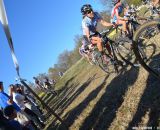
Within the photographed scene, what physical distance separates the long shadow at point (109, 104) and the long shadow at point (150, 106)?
0.93m

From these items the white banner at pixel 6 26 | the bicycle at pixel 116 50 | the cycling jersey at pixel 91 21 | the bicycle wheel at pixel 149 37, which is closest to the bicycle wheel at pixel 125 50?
the bicycle at pixel 116 50

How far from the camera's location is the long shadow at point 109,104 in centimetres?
968

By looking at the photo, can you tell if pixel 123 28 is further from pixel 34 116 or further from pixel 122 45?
pixel 34 116

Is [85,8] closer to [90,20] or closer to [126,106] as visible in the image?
[90,20]

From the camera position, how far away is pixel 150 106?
8250mm

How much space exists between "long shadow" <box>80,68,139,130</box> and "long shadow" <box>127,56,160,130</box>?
93 centimetres

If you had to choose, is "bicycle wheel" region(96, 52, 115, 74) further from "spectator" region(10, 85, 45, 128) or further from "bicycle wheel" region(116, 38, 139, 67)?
"spectator" region(10, 85, 45, 128)

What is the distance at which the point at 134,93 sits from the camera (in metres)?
10.1

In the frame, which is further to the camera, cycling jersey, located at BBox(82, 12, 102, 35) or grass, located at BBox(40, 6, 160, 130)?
cycling jersey, located at BBox(82, 12, 102, 35)

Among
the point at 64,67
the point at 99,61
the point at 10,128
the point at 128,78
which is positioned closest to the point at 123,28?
the point at 99,61

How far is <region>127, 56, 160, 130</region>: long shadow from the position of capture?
7.48 m

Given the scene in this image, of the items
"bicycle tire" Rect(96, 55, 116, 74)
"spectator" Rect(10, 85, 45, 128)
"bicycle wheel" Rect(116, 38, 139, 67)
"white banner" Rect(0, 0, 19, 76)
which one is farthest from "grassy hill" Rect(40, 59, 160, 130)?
"white banner" Rect(0, 0, 19, 76)

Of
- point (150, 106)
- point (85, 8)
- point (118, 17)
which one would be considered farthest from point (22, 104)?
point (150, 106)

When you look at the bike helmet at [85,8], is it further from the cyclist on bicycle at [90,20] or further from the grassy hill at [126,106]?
the grassy hill at [126,106]
